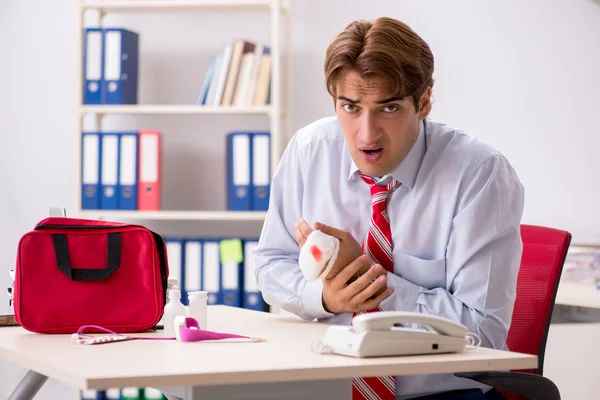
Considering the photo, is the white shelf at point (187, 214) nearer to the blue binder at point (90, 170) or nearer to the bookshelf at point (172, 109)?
Answer: the blue binder at point (90, 170)

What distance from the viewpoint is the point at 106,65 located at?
12.0ft

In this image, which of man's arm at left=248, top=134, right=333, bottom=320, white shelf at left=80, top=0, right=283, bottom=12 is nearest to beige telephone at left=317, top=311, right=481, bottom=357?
man's arm at left=248, top=134, right=333, bottom=320

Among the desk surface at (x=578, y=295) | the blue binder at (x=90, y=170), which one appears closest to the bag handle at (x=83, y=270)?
the desk surface at (x=578, y=295)

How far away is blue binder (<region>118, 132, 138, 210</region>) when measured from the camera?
142 inches

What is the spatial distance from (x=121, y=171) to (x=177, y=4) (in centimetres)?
73

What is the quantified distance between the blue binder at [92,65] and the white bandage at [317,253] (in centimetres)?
228

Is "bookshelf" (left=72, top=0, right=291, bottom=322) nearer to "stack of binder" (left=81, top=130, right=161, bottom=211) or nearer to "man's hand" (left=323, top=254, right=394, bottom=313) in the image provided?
"stack of binder" (left=81, top=130, right=161, bottom=211)

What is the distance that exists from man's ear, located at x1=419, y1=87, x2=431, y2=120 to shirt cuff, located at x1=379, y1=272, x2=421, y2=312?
374mm

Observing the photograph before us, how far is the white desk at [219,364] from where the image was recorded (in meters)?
1.19

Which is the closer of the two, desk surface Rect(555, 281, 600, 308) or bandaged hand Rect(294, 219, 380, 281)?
bandaged hand Rect(294, 219, 380, 281)

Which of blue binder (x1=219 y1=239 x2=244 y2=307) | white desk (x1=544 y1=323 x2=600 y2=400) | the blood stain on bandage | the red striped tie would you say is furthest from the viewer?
blue binder (x1=219 y1=239 x2=244 y2=307)

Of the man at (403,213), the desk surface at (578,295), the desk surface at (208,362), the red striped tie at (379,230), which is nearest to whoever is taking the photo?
the desk surface at (208,362)

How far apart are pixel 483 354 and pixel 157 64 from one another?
112 inches

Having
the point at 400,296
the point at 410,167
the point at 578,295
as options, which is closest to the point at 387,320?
the point at 400,296
